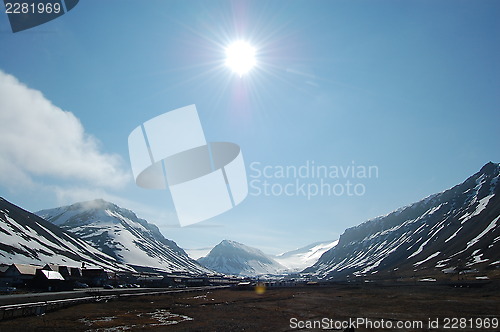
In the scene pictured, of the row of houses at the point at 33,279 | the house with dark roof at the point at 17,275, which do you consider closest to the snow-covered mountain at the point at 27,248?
the row of houses at the point at 33,279

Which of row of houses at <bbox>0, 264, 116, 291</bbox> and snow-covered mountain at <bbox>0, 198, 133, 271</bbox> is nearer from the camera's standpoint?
row of houses at <bbox>0, 264, 116, 291</bbox>

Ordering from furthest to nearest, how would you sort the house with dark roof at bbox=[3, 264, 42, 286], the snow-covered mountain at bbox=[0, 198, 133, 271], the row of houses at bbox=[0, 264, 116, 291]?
the snow-covered mountain at bbox=[0, 198, 133, 271] → the house with dark roof at bbox=[3, 264, 42, 286] → the row of houses at bbox=[0, 264, 116, 291]

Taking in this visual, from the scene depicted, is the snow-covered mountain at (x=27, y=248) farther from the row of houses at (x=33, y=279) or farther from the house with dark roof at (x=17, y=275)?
the house with dark roof at (x=17, y=275)

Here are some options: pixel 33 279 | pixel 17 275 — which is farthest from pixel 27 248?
pixel 33 279

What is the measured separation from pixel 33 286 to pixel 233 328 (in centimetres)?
7373

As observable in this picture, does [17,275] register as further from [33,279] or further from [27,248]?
[27,248]

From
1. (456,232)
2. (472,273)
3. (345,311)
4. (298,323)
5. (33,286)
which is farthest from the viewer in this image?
(456,232)

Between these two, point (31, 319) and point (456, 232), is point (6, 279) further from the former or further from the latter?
point (456, 232)

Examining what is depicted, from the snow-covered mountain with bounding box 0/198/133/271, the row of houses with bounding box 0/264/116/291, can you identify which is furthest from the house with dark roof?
the snow-covered mountain with bounding box 0/198/133/271

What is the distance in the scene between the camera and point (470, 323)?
33344 millimetres

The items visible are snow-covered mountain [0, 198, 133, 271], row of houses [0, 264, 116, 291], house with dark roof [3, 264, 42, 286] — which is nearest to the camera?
row of houses [0, 264, 116, 291]

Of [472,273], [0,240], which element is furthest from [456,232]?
[0,240]

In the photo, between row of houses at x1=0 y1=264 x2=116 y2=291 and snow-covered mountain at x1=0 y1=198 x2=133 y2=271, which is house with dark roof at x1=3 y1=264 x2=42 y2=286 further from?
snow-covered mountain at x1=0 y1=198 x2=133 y2=271

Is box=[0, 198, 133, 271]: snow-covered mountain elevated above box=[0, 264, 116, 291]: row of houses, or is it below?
above
